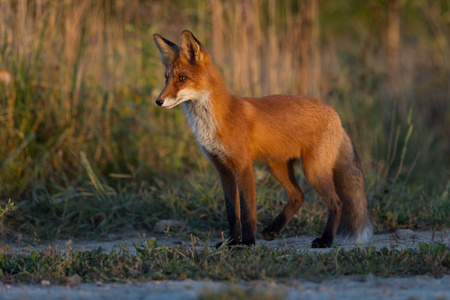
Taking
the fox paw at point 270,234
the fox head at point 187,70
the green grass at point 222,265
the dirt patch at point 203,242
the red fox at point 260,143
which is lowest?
the dirt patch at point 203,242

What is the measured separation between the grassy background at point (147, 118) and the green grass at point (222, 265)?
4.54 feet

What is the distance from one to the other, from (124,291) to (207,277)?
53 centimetres

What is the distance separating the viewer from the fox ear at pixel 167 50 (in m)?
4.40

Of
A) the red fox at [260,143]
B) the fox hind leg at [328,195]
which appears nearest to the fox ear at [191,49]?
the red fox at [260,143]

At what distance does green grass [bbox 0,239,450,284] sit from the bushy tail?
2.58 feet

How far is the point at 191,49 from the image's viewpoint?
433cm

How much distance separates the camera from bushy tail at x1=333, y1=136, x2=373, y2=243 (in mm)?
4625

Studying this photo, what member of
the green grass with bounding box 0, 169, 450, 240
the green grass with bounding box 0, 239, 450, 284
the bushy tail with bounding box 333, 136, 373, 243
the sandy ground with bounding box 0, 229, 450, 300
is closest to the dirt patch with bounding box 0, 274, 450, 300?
the sandy ground with bounding box 0, 229, 450, 300

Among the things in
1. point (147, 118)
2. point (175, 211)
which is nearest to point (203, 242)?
point (175, 211)

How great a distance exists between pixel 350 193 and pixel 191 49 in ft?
6.03

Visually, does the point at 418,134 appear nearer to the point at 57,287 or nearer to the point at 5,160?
the point at 5,160

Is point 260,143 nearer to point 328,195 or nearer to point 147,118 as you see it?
point 328,195

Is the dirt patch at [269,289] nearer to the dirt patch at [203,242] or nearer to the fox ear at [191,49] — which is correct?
the dirt patch at [203,242]

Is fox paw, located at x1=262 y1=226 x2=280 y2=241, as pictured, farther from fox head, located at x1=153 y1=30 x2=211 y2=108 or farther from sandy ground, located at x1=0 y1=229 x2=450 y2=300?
sandy ground, located at x1=0 y1=229 x2=450 y2=300
